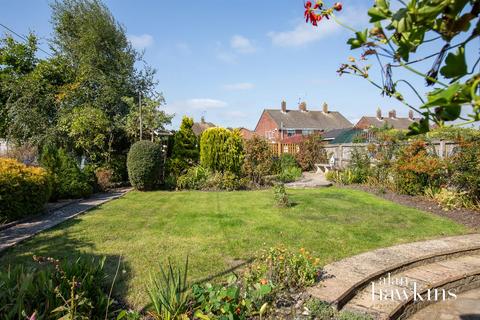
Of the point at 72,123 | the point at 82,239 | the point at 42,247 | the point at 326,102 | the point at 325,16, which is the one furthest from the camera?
the point at 326,102

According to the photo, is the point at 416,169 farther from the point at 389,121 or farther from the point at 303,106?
the point at 389,121

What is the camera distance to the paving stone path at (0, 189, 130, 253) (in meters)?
5.15

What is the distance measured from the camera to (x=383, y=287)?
375 cm

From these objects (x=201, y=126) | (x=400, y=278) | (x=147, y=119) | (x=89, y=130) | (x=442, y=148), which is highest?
(x=201, y=126)

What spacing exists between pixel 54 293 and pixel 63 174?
7.14 meters

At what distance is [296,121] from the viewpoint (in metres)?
40.8

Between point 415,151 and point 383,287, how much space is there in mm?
6772

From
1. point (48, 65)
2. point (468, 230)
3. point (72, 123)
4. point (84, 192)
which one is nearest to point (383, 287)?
point (468, 230)

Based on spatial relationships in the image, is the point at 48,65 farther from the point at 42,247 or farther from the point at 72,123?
the point at 42,247

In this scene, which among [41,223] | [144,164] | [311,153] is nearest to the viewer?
[41,223]

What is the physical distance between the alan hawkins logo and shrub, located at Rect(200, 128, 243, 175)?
8553 mm

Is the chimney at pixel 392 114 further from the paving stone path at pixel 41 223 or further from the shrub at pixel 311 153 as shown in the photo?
the paving stone path at pixel 41 223

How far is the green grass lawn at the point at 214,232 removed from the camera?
4.30 m

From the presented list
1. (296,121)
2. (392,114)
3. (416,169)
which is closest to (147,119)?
(416,169)
